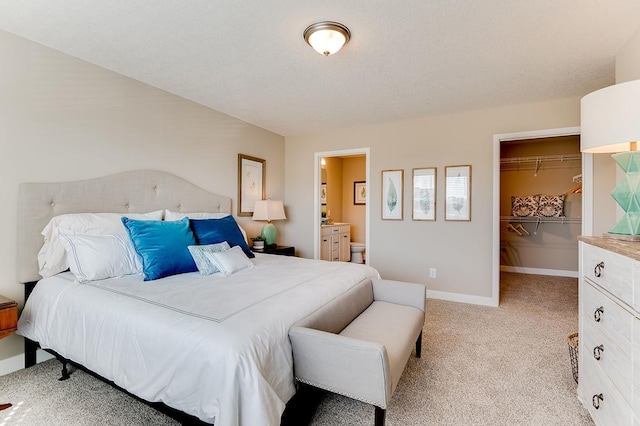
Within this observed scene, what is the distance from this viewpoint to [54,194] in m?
2.26

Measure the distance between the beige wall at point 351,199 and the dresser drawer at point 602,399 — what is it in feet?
17.1

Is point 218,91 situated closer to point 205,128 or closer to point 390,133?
point 205,128

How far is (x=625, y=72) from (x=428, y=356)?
8.44ft

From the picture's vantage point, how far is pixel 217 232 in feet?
8.93

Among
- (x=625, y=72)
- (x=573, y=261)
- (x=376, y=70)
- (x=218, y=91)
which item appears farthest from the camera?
(x=573, y=261)

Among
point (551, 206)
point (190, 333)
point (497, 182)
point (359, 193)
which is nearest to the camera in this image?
point (190, 333)

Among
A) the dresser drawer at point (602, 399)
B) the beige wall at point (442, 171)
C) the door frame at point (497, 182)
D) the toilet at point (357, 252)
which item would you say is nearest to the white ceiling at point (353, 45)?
the beige wall at point (442, 171)

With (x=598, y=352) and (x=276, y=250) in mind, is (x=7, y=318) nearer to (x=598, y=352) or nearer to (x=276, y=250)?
(x=276, y=250)

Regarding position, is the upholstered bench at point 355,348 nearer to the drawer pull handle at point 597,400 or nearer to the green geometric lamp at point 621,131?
the drawer pull handle at point 597,400

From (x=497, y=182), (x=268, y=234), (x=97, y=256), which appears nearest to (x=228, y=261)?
(x=97, y=256)

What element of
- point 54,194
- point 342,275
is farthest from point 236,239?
point 54,194

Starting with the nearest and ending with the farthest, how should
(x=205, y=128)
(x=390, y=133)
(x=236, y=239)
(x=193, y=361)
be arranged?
(x=193, y=361)
(x=236, y=239)
(x=205, y=128)
(x=390, y=133)

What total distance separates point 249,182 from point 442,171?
259 cm

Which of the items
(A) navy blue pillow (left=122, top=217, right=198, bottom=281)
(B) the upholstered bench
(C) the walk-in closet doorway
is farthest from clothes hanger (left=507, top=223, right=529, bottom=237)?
(A) navy blue pillow (left=122, top=217, right=198, bottom=281)
